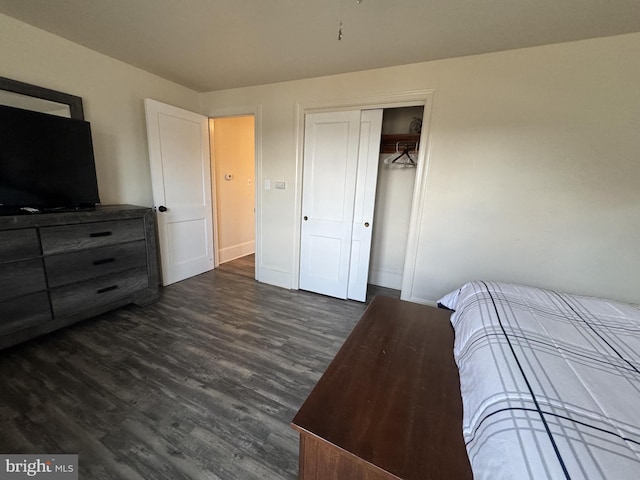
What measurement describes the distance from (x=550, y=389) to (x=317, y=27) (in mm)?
2346

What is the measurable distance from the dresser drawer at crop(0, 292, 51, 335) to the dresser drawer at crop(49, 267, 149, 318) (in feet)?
0.17

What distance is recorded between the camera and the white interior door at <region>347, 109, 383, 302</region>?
258 centimetres

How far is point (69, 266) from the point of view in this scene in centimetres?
198

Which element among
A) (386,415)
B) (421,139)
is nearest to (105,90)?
(421,139)

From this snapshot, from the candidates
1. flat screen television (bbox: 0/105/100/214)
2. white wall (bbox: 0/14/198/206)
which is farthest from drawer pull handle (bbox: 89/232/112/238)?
white wall (bbox: 0/14/198/206)

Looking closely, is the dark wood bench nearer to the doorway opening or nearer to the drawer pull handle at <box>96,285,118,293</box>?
the drawer pull handle at <box>96,285,118,293</box>

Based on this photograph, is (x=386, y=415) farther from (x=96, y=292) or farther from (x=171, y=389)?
(x=96, y=292)

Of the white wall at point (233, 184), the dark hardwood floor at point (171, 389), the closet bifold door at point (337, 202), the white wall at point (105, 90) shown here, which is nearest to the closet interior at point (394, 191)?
the closet bifold door at point (337, 202)

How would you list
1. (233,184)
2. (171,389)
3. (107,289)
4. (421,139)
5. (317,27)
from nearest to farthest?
(171,389), (317,27), (107,289), (421,139), (233,184)

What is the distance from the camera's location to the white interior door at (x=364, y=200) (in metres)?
2.58

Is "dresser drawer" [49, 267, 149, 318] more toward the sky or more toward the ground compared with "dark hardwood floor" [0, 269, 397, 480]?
more toward the sky

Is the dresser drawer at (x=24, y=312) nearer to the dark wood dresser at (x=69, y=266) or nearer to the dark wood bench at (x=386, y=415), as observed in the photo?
the dark wood dresser at (x=69, y=266)

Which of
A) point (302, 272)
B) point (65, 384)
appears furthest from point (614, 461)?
point (302, 272)

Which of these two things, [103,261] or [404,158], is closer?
[103,261]
